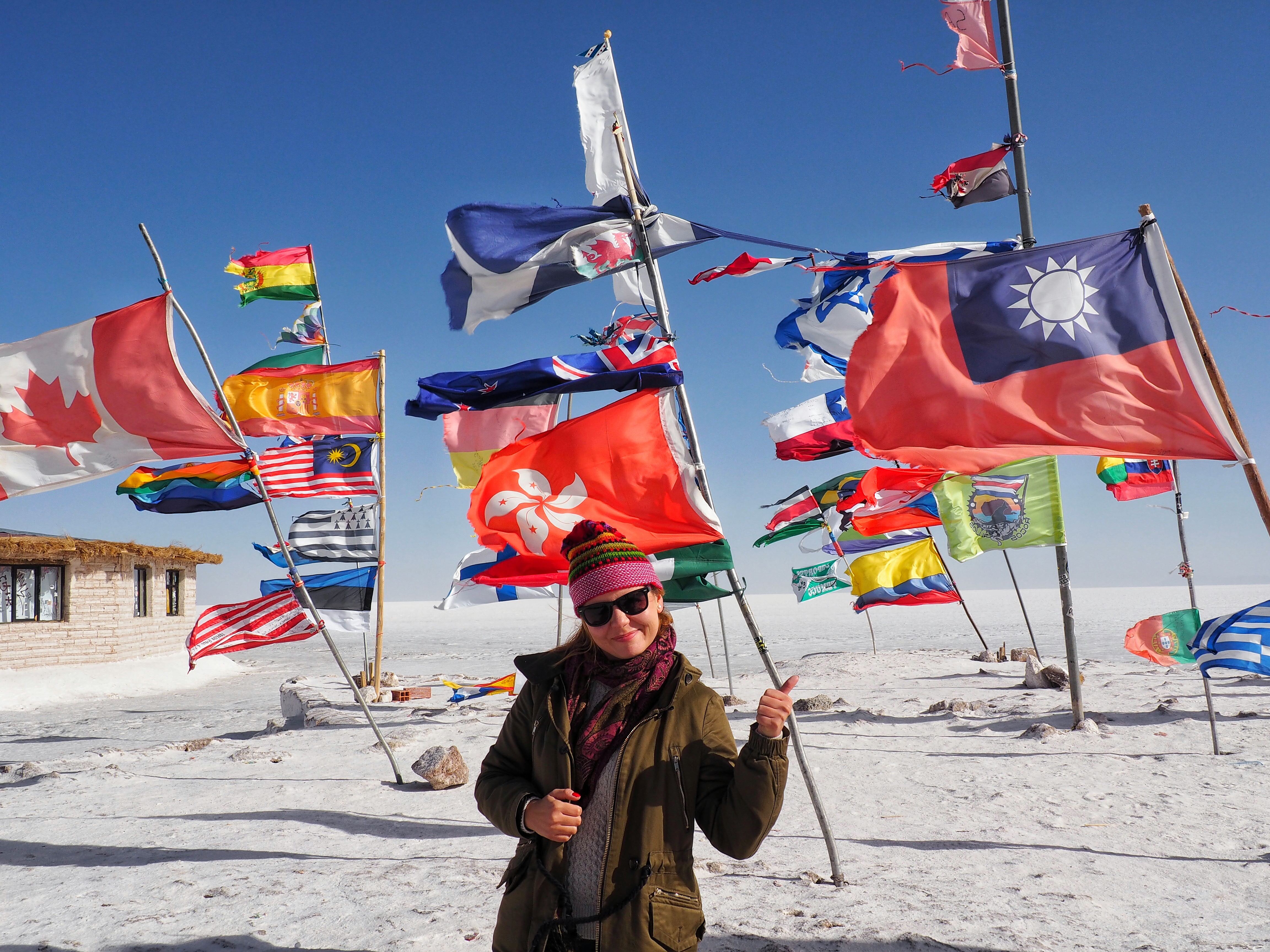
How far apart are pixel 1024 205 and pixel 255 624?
8612mm

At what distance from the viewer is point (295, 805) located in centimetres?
666

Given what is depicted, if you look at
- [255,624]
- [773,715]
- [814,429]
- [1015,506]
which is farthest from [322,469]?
[773,715]

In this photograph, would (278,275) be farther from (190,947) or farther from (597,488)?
(190,947)

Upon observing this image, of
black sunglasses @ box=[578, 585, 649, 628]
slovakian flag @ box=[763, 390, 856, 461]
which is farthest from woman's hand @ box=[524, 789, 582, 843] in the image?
slovakian flag @ box=[763, 390, 856, 461]

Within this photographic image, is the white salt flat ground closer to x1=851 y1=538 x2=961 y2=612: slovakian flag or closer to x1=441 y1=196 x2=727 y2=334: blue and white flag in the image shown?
x1=851 y1=538 x2=961 y2=612: slovakian flag

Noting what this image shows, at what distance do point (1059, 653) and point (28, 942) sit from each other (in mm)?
24313

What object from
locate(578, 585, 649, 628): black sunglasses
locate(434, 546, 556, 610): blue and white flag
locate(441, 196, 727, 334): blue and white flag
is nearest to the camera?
locate(578, 585, 649, 628): black sunglasses

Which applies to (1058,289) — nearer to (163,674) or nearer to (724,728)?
(724,728)

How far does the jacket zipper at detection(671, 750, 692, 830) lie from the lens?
2096 mm

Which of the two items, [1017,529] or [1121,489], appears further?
[1121,489]

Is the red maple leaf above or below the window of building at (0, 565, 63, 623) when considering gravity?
above

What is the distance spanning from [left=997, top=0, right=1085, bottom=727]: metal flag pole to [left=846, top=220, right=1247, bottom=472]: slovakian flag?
4.21 metres

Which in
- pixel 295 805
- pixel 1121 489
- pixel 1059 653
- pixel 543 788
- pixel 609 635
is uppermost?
pixel 1121 489

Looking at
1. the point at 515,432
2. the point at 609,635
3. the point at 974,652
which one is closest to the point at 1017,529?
the point at 515,432
